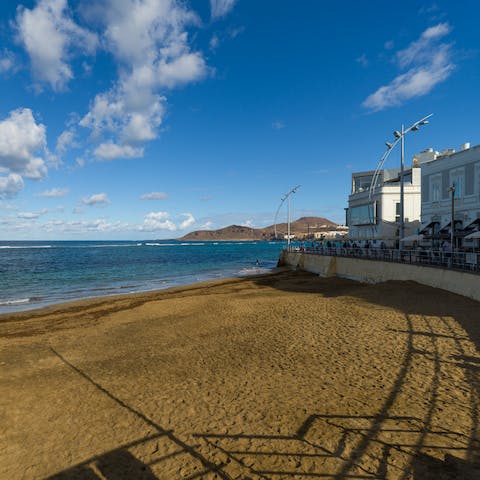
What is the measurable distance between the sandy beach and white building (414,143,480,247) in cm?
1215

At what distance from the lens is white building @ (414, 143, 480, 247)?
904 inches

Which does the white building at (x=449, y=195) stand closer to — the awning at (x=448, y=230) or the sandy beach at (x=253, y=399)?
the awning at (x=448, y=230)

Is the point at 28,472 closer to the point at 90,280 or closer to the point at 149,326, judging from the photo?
the point at 149,326

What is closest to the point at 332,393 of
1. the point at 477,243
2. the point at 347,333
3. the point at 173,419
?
the point at 173,419

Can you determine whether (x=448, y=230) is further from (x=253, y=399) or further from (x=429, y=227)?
(x=253, y=399)

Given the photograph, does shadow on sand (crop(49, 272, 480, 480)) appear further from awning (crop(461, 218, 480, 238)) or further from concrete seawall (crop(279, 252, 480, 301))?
awning (crop(461, 218, 480, 238))

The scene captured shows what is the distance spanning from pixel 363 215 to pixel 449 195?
14.4m

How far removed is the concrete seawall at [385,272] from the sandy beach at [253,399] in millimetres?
2479

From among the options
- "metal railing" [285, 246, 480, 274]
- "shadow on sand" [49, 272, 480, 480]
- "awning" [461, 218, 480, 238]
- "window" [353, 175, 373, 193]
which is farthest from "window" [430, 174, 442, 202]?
"window" [353, 175, 373, 193]

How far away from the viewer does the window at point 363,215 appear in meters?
37.7

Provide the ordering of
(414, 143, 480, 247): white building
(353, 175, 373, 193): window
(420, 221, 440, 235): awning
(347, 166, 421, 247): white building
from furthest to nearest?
1. (353, 175, 373, 193): window
2. (347, 166, 421, 247): white building
3. (420, 221, 440, 235): awning
4. (414, 143, 480, 247): white building

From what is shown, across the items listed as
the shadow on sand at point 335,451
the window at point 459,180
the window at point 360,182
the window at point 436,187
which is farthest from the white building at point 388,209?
the shadow on sand at point 335,451

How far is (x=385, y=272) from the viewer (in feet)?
78.9

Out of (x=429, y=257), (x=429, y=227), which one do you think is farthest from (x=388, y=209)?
(x=429, y=257)
